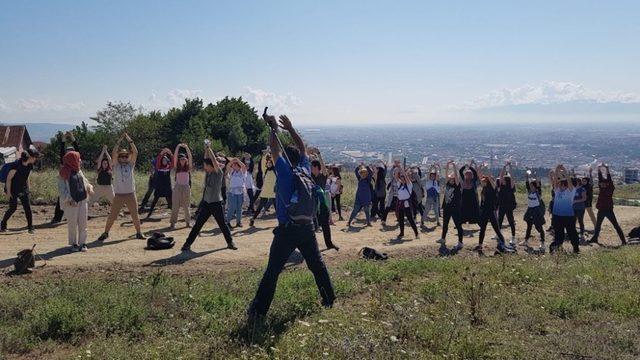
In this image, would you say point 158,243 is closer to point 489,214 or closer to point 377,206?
point 489,214

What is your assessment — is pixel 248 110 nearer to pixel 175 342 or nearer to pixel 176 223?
pixel 176 223

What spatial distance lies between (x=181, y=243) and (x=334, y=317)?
5753mm

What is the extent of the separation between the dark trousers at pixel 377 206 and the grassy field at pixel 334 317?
7216 mm

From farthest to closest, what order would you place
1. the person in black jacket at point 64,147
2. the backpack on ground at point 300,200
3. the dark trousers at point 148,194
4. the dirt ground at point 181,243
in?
the dark trousers at point 148,194 → the person in black jacket at point 64,147 → the dirt ground at point 181,243 → the backpack on ground at point 300,200

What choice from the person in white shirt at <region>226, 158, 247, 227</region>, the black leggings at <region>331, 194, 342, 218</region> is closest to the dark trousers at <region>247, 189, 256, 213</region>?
the person in white shirt at <region>226, 158, 247, 227</region>

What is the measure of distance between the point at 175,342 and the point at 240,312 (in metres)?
1.12

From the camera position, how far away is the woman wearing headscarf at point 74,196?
9617 millimetres

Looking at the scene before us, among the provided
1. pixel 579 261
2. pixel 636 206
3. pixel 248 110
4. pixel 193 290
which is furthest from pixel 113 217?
pixel 248 110

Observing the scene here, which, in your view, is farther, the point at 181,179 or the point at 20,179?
the point at 181,179

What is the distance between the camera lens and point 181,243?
11.3m

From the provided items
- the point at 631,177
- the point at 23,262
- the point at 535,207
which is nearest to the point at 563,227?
the point at 535,207

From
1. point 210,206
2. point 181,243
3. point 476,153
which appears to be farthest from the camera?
point 476,153

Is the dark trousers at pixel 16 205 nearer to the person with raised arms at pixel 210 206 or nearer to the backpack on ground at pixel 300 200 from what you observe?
the person with raised arms at pixel 210 206

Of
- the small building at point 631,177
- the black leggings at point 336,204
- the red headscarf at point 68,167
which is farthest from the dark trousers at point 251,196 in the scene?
the small building at point 631,177
